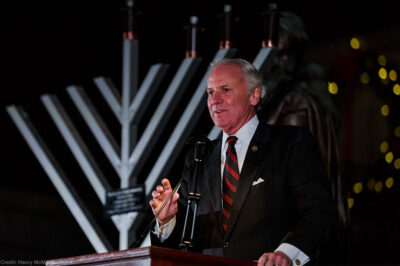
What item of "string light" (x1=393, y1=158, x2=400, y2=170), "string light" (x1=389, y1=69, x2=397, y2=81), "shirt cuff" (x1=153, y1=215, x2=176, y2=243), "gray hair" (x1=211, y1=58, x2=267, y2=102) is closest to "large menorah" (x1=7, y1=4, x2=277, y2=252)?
"string light" (x1=389, y1=69, x2=397, y2=81)

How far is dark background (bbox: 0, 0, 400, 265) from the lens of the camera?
172 inches

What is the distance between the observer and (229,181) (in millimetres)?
2236

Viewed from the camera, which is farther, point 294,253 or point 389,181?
point 389,181

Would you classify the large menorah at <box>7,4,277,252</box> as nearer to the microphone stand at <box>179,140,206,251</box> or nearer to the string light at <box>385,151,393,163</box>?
the string light at <box>385,151,393,163</box>

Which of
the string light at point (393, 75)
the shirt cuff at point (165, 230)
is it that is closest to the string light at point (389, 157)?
the string light at point (393, 75)

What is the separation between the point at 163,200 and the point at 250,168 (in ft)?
0.93

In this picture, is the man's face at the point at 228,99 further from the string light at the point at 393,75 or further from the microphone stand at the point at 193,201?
the string light at the point at 393,75

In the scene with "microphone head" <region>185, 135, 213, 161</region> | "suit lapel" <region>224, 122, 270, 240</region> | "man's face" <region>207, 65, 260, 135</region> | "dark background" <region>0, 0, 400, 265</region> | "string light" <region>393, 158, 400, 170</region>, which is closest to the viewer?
"microphone head" <region>185, 135, 213, 161</region>

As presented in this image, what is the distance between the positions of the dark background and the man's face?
155 centimetres

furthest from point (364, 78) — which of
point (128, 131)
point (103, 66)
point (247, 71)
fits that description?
point (247, 71)

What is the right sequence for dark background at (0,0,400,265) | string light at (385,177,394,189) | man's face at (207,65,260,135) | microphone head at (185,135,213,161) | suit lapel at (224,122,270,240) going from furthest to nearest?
dark background at (0,0,400,265) → string light at (385,177,394,189) → man's face at (207,65,260,135) → suit lapel at (224,122,270,240) → microphone head at (185,135,213,161)

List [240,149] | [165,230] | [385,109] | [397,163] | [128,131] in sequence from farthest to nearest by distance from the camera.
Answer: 1. [128,131]
2. [397,163]
3. [385,109]
4. [240,149]
5. [165,230]

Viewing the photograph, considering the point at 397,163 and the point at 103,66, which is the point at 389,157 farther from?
the point at 103,66

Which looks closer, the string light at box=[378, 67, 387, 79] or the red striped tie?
the red striped tie
